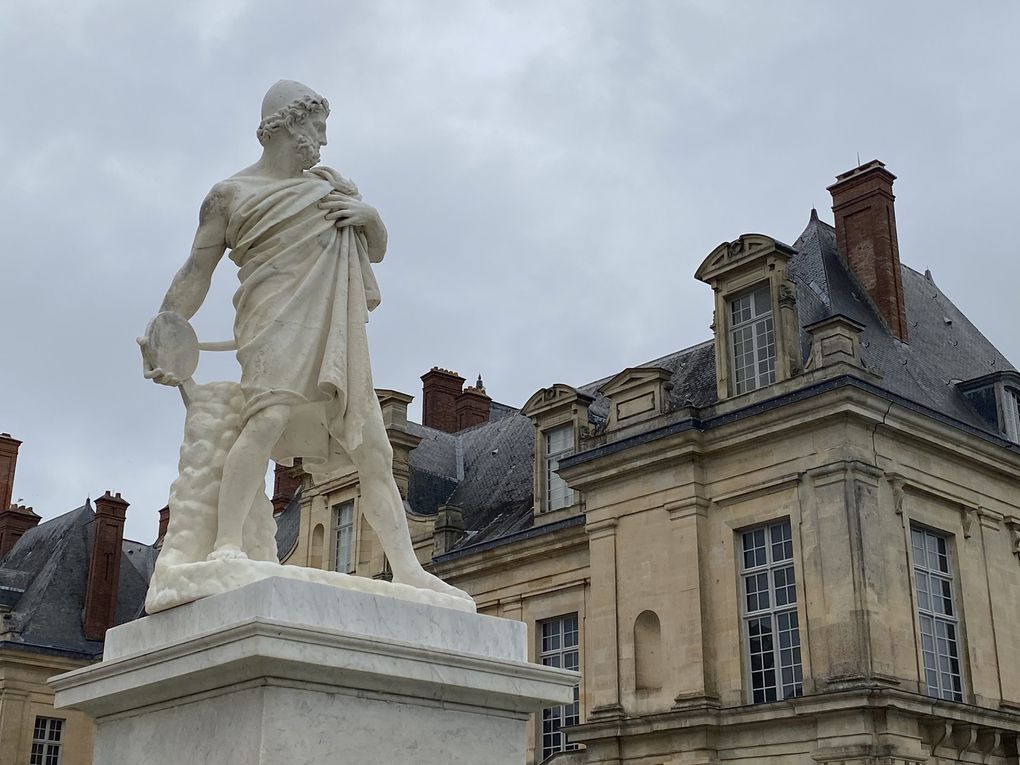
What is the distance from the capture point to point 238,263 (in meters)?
5.69

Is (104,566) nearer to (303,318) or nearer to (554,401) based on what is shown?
(554,401)

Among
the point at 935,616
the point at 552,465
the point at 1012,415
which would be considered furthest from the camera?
the point at 552,465

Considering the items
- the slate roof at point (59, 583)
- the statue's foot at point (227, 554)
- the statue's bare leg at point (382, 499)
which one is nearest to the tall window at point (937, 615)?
the statue's bare leg at point (382, 499)

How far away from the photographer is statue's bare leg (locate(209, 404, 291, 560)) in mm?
5172

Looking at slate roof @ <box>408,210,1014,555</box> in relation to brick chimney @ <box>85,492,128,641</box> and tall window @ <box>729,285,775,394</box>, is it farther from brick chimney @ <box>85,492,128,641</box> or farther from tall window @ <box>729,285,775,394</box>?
brick chimney @ <box>85,492,128,641</box>

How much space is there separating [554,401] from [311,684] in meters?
20.7

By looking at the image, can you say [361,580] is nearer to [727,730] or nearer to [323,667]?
[323,667]

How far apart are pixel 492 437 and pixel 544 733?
8337 mm

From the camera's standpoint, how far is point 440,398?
34.1m

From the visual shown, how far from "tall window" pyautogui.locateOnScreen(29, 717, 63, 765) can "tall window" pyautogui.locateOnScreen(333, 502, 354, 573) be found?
1157 centimetres

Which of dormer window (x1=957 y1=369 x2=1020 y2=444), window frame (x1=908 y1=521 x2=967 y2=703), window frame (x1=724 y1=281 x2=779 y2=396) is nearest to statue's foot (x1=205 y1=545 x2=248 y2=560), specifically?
window frame (x1=908 y1=521 x2=967 y2=703)

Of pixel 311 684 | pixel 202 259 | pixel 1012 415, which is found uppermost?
pixel 1012 415

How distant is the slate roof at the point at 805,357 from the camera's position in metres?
22.1

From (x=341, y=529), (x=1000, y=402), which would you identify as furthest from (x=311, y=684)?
(x=341, y=529)
